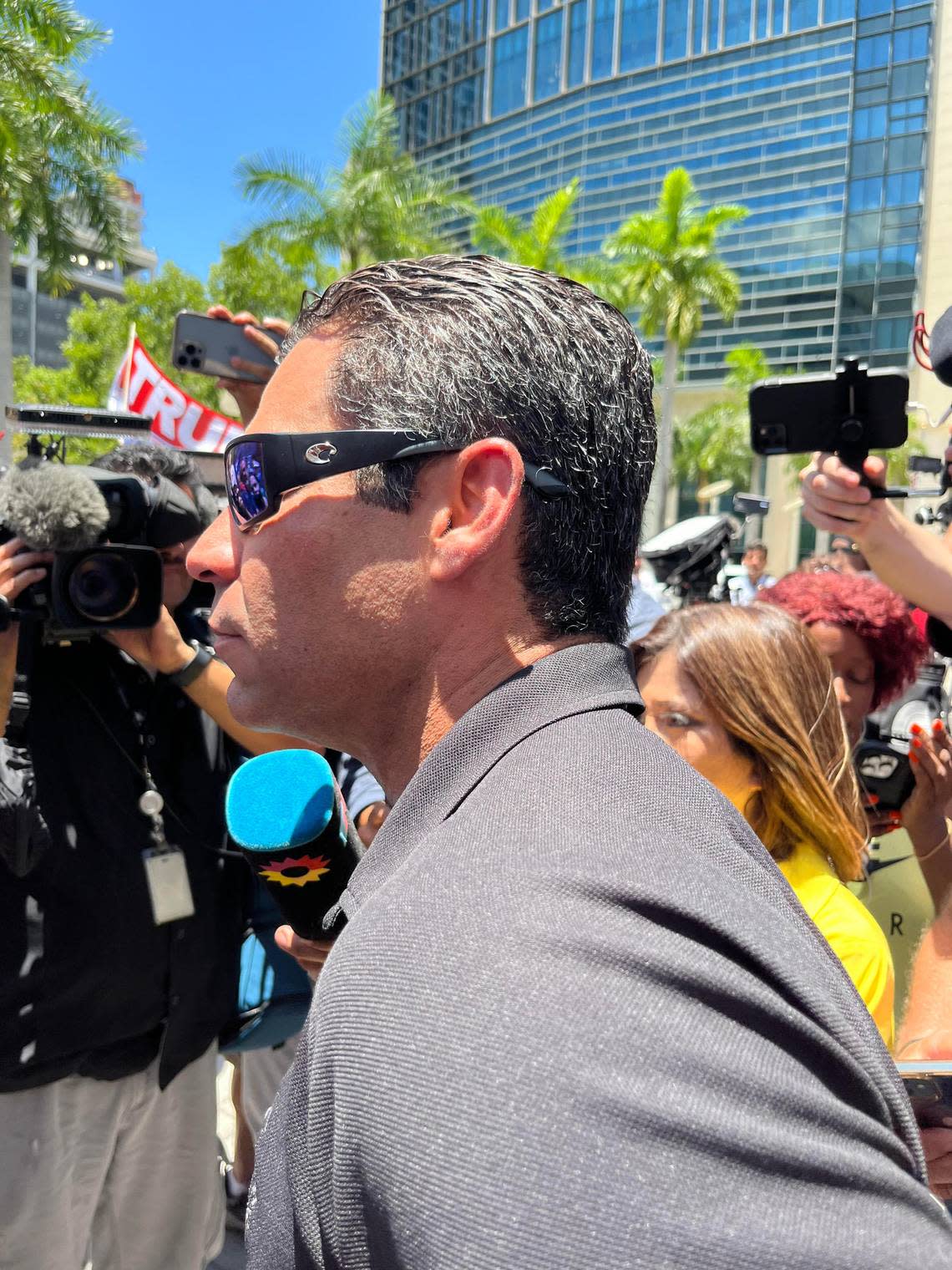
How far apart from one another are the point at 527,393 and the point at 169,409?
20.3ft

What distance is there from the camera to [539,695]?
1.01m

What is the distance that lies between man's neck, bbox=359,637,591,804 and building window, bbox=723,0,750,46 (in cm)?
5046

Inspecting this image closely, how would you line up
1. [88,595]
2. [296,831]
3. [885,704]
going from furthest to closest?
[885,704] → [88,595] → [296,831]

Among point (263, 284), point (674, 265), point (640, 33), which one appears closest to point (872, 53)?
point (640, 33)

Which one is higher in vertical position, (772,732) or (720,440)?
(720,440)

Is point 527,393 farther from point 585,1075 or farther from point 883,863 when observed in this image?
point 883,863

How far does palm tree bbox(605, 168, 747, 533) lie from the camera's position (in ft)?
79.9

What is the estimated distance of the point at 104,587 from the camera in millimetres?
2426

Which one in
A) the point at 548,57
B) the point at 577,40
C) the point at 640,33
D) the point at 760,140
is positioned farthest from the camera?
the point at 548,57

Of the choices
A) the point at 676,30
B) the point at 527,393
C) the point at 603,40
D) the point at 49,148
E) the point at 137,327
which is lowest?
the point at 527,393

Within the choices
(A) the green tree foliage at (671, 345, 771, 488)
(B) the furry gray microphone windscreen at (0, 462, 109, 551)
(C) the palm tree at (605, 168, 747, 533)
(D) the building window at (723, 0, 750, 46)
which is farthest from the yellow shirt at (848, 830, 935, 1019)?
(D) the building window at (723, 0, 750, 46)

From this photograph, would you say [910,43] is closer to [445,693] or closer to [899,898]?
[899,898]

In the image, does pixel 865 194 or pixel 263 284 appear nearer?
pixel 263 284

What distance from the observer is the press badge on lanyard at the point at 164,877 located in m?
2.45
